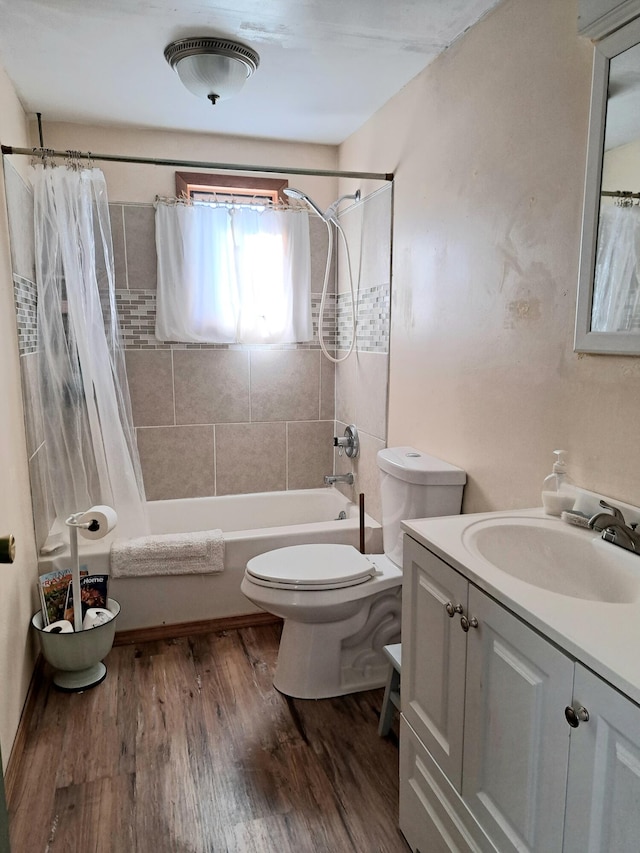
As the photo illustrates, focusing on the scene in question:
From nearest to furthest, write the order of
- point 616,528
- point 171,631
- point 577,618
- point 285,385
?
point 577,618
point 616,528
point 171,631
point 285,385

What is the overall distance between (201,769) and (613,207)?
79.6 inches

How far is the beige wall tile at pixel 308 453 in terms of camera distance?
3482 mm

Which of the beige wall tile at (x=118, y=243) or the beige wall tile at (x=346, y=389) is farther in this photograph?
the beige wall tile at (x=346, y=389)

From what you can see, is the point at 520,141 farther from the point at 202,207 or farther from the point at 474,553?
the point at 202,207

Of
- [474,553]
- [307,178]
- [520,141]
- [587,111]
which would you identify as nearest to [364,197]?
[307,178]

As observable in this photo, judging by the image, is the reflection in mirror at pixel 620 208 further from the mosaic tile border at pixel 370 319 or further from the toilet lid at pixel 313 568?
the mosaic tile border at pixel 370 319

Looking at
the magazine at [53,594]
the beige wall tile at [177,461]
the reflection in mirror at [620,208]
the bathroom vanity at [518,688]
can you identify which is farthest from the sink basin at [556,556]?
the beige wall tile at [177,461]

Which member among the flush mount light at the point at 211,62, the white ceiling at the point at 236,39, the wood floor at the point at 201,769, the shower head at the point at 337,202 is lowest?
the wood floor at the point at 201,769

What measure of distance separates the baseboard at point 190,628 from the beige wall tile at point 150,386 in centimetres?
111

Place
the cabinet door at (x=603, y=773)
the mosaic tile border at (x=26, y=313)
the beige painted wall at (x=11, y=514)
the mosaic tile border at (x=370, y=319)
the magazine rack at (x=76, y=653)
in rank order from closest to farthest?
the cabinet door at (x=603, y=773)
the beige painted wall at (x=11, y=514)
the magazine rack at (x=76, y=653)
the mosaic tile border at (x=26, y=313)
the mosaic tile border at (x=370, y=319)

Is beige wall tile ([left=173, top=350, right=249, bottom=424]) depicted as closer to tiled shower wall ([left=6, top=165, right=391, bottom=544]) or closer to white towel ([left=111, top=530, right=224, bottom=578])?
tiled shower wall ([left=6, top=165, right=391, bottom=544])

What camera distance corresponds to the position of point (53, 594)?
2.33 meters

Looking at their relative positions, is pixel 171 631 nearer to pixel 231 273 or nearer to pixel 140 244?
pixel 231 273

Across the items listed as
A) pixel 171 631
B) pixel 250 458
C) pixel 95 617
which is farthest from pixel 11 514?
pixel 250 458
